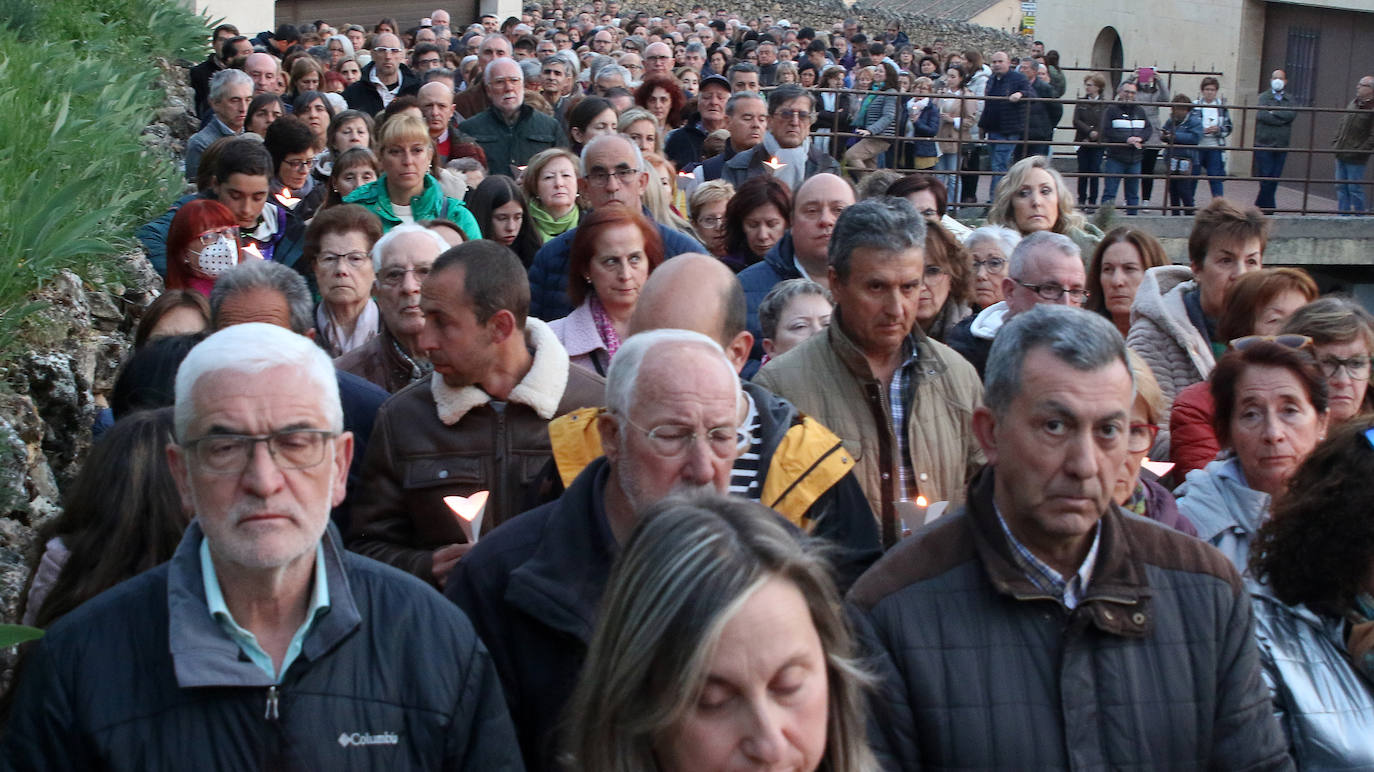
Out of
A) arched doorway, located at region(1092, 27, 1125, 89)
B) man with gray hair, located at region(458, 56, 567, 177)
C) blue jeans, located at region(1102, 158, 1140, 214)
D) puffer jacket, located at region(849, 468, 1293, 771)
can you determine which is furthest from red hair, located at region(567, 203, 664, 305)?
arched doorway, located at region(1092, 27, 1125, 89)

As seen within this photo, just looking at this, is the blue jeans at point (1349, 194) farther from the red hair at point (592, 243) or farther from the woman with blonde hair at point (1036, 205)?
the red hair at point (592, 243)

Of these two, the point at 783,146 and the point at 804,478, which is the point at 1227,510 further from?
the point at 783,146

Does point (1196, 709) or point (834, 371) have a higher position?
point (834, 371)

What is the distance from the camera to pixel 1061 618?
296 cm

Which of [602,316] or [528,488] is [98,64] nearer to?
[602,316]

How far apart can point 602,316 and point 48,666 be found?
3.29m

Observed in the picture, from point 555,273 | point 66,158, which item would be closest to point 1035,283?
point 555,273

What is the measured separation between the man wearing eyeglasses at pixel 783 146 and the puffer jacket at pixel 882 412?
5298mm

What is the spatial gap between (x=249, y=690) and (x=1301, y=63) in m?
28.5

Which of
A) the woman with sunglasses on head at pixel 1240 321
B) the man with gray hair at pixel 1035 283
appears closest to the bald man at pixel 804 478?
the woman with sunglasses on head at pixel 1240 321

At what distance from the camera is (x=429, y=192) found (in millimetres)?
8172

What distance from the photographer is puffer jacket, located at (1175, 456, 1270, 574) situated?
14.0 ft

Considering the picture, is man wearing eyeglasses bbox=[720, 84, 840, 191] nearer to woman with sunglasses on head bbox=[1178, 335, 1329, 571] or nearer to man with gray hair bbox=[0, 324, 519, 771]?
woman with sunglasses on head bbox=[1178, 335, 1329, 571]

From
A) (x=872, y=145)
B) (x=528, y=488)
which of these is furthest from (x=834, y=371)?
(x=872, y=145)
